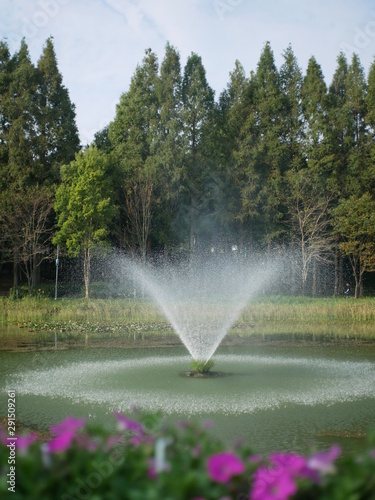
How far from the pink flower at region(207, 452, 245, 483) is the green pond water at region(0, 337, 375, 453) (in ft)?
14.9

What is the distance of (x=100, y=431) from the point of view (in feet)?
8.66

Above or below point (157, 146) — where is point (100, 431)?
below

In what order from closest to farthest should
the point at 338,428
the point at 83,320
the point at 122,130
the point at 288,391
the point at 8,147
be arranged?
the point at 338,428
the point at 288,391
the point at 83,320
the point at 8,147
the point at 122,130

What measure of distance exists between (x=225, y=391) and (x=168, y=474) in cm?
841

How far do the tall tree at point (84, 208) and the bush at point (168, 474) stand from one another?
27.5m

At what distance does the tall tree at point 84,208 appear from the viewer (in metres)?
30.1

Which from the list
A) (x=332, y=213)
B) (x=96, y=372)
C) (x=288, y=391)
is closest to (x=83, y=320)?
(x=96, y=372)

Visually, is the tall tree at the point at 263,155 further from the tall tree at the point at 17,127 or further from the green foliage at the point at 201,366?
the green foliage at the point at 201,366

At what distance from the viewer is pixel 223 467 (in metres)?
2.29

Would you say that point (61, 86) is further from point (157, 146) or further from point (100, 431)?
point (100, 431)

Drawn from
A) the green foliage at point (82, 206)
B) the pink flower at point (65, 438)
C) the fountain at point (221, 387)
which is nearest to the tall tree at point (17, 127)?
the green foliage at point (82, 206)

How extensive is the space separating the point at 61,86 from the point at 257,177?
41.3 feet

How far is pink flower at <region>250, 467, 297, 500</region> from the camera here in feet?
6.90

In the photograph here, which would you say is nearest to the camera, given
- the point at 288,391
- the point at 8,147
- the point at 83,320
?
the point at 288,391
